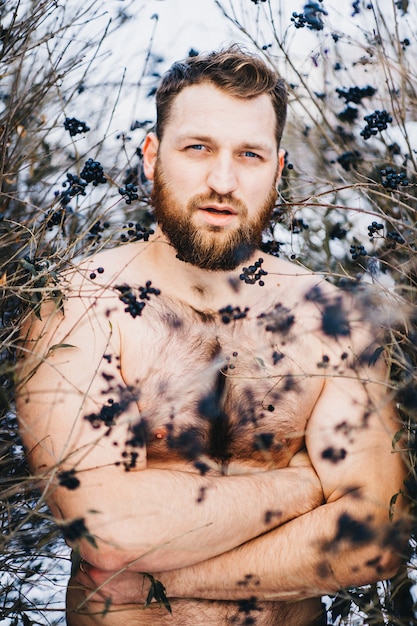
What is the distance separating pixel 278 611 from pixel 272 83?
2.03 m

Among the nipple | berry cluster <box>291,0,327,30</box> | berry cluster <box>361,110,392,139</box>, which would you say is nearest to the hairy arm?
the nipple

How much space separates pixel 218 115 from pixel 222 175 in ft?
0.87

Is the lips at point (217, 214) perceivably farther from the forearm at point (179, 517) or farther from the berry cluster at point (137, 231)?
the forearm at point (179, 517)

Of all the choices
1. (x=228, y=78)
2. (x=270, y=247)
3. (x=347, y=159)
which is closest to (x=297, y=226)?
(x=270, y=247)

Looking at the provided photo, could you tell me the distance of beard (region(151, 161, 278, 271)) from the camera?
2.62m

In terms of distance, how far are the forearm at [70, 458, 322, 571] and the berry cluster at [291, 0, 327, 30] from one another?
1.74 meters

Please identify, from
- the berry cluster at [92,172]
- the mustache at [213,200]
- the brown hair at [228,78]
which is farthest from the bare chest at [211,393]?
the brown hair at [228,78]

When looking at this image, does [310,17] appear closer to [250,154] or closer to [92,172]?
[250,154]

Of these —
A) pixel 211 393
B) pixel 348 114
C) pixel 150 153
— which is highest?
pixel 348 114

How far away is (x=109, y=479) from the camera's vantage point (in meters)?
2.05

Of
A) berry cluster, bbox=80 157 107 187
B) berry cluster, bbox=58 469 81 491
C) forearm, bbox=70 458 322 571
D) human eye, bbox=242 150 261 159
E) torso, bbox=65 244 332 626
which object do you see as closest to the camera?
berry cluster, bbox=58 469 81 491

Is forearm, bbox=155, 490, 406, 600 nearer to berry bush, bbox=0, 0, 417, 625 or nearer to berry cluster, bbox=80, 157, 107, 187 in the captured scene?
berry bush, bbox=0, 0, 417, 625

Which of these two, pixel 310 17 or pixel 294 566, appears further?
pixel 310 17

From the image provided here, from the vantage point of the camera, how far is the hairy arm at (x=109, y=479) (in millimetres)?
2023
